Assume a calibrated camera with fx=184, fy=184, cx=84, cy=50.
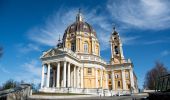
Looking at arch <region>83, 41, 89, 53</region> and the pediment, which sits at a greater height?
arch <region>83, 41, 89, 53</region>

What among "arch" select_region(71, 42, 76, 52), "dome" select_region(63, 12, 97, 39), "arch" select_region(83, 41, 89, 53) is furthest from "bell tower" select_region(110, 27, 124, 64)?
"arch" select_region(71, 42, 76, 52)

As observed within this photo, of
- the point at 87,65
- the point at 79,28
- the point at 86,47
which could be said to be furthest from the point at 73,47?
the point at 87,65

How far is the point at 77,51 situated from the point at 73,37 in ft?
19.4

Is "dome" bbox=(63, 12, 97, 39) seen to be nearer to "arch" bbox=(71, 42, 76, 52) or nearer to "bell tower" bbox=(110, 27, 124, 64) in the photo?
"arch" bbox=(71, 42, 76, 52)

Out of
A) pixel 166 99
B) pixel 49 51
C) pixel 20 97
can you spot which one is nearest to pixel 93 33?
pixel 49 51

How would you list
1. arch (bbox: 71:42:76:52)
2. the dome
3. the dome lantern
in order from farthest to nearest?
the dome lantern, the dome, arch (bbox: 71:42:76:52)

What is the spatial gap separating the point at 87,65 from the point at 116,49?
14689 mm

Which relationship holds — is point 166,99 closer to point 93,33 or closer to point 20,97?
point 20,97

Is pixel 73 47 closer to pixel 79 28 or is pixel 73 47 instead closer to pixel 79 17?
pixel 79 28

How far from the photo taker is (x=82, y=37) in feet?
197

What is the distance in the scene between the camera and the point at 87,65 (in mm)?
53375

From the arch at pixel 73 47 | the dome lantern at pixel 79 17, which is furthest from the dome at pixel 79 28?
the arch at pixel 73 47

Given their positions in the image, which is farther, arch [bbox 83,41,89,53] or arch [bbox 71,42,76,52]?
arch [bbox 83,41,89,53]

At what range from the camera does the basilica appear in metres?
46.7
